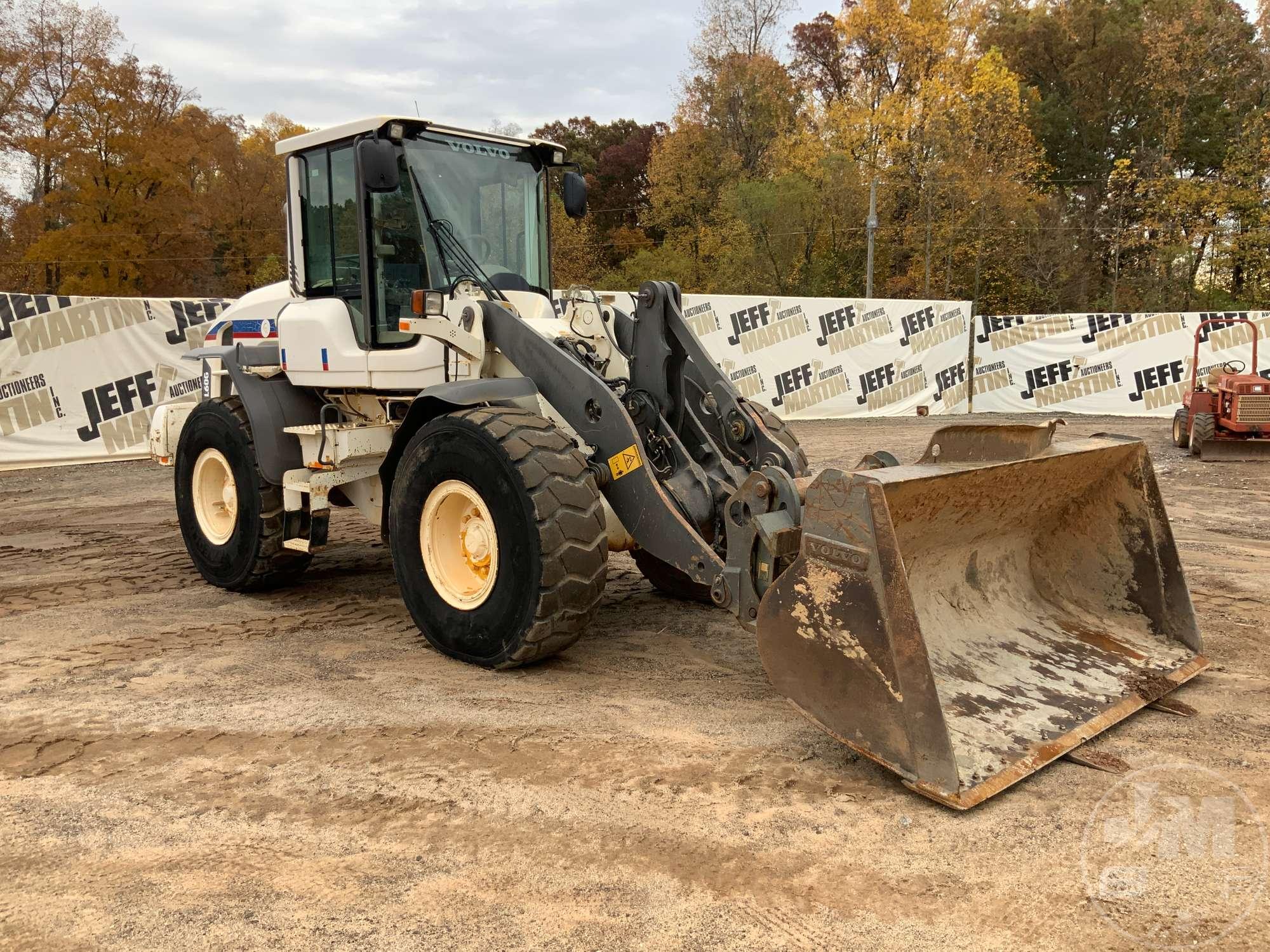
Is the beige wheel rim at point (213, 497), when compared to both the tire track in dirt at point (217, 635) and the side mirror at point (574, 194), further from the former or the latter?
the side mirror at point (574, 194)

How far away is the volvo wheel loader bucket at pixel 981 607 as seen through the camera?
10.4 ft

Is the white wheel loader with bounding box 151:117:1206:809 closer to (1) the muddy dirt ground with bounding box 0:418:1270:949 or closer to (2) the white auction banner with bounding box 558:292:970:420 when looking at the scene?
(1) the muddy dirt ground with bounding box 0:418:1270:949

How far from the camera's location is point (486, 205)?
5.48m

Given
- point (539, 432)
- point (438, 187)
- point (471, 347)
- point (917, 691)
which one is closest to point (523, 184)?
point (438, 187)

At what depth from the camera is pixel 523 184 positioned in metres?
5.79

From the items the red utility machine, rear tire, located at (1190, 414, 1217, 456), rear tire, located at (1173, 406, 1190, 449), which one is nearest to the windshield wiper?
the red utility machine

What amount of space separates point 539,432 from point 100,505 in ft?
25.0

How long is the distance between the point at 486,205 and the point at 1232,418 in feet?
36.8

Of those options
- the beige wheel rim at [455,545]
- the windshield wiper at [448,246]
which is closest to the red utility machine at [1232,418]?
the windshield wiper at [448,246]

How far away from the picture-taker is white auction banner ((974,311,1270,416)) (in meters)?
18.1

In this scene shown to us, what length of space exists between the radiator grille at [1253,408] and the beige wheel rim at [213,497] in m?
12.3

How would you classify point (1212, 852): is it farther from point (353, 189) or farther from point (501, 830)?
point (353, 189)

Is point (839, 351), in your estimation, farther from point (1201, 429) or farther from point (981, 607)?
point (981, 607)

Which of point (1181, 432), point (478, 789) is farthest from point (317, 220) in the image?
point (1181, 432)
